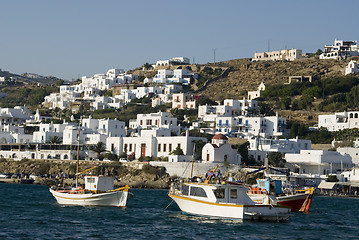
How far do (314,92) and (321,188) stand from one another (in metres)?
42.3

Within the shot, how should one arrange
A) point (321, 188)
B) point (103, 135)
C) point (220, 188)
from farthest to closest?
point (103, 135) → point (321, 188) → point (220, 188)

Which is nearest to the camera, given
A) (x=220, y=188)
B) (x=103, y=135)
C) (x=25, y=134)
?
(x=220, y=188)

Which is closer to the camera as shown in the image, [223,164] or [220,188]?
[220,188]

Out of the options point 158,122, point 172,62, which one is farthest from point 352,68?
point 172,62

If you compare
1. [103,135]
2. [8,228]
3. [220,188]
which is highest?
[103,135]

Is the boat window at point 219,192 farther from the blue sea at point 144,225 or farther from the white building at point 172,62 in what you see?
the white building at point 172,62

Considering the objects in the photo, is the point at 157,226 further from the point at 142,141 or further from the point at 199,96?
the point at 199,96

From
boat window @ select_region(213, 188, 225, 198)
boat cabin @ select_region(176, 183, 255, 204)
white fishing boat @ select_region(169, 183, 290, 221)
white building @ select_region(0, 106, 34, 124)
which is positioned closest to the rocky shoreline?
white building @ select_region(0, 106, 34, 124)

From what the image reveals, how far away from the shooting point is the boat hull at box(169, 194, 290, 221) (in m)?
37.4

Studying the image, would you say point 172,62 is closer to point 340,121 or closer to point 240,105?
point 240,105

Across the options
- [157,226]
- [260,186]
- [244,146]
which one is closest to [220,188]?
[157,226]

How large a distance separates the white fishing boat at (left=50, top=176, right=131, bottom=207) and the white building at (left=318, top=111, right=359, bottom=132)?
2356 inches

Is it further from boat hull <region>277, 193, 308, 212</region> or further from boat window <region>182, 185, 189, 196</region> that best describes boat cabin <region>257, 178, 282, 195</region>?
boat window <region>182, 185, 189, 196</region>

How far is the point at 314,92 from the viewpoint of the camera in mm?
116562
